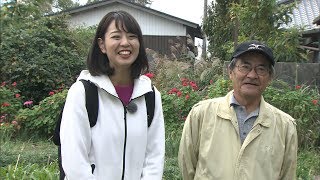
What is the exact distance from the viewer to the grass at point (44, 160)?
4.74 meters

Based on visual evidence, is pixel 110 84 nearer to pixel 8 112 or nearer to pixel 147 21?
pixel 8 112

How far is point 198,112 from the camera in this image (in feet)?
8.95

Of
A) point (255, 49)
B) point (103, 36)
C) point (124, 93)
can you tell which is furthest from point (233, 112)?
point (103, 36)

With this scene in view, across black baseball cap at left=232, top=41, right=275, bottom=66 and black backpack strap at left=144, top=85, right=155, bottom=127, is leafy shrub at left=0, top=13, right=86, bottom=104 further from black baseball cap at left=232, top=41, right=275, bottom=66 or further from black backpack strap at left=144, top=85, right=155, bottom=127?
Answer: black baseball cap at left=232, top=41, right=275, bottom=66

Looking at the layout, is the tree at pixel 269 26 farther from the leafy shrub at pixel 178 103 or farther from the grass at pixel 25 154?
the grass at pixel 25 154

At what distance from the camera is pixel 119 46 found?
2551 mm

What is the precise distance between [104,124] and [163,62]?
33.7 ft

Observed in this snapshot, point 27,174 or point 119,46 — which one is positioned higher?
point 119,46

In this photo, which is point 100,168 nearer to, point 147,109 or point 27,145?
point 147,109

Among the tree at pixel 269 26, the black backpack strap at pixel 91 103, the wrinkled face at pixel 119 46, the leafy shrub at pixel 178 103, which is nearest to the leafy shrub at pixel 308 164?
the leafy shrub at pixel 178 103

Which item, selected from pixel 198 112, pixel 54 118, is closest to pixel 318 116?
pixel 54 118

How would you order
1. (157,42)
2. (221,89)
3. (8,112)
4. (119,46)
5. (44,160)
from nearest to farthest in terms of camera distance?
(119,46) < (44,160) < (221,89) < (8,112) < (157,42)

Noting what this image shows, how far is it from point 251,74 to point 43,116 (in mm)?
6755

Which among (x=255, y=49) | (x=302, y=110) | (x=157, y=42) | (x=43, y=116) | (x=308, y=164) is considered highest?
(x=157, y=42)
